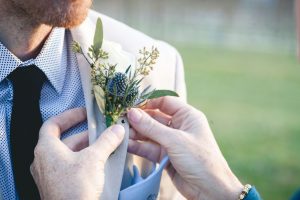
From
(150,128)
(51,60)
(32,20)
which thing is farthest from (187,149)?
(32,20)

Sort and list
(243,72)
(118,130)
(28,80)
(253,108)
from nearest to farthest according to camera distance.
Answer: (118,130), (28,80), (253,108), (243,72)

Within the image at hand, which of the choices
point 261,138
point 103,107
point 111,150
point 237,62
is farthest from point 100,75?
point 237,62

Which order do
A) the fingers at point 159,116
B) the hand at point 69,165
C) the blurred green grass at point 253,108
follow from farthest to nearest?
the blurred green grass at point 253,108, the fingers at point 159,116, the hand at point 69,165

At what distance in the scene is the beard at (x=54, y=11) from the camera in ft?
8.68

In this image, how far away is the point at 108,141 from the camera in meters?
2.44

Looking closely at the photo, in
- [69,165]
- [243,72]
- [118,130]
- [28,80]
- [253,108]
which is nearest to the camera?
[69,165]

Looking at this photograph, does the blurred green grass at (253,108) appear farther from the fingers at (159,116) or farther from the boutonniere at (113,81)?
the boutonniere at (113,81)

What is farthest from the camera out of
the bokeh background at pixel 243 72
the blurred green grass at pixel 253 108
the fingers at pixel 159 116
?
the bokeh background at pixel 243 72

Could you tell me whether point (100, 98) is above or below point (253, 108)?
above

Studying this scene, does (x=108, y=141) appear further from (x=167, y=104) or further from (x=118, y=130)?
(x=167, y=104)

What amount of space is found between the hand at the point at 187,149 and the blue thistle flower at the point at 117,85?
0.09 metres

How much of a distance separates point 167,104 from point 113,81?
0.27 meters

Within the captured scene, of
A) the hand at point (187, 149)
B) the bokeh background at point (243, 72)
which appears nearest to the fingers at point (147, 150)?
the hand at point (187, 149)

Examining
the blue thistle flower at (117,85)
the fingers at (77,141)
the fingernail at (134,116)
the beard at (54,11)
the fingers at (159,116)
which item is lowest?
the fingers at (77,141)
